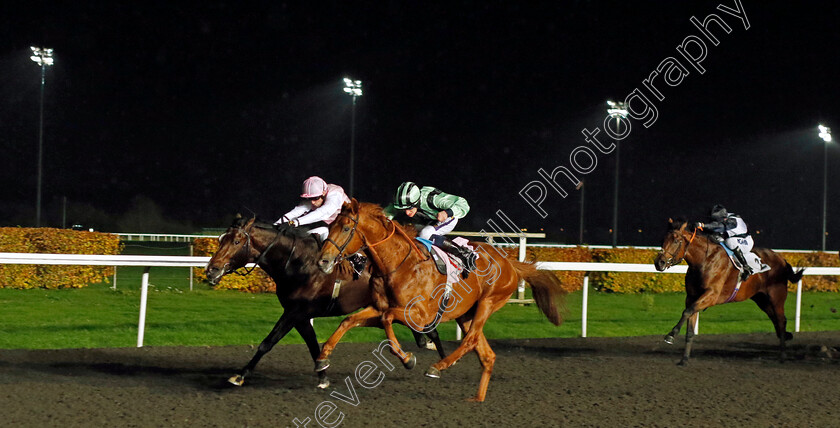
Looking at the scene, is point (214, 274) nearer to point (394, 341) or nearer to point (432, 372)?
point (394, 341)

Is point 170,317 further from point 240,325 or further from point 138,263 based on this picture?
point 138,263

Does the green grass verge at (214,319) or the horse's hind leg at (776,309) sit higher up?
the horse's hind leg at (776,309)

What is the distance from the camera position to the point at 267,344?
205 inches

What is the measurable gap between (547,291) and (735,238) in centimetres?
282

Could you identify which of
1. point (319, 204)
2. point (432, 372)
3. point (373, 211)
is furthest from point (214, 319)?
point (432, 372)

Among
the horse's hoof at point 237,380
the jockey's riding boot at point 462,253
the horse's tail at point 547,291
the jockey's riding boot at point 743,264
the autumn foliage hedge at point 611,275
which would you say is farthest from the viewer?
the autumn foliage hedge at point 611,275

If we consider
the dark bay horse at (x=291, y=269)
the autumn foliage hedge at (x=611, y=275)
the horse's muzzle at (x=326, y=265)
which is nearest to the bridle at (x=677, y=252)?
the dark bay horse at (x=291, y=269)

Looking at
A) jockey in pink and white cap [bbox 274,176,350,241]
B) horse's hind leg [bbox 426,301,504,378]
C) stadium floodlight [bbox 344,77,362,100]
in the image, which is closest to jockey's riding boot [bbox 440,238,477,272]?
horse's hind leg [bbox 426,301,504,378]

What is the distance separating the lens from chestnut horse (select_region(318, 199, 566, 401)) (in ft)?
15.1

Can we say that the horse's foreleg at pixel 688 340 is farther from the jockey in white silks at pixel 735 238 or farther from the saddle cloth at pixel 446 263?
the saddle cloth at pixel 446 263

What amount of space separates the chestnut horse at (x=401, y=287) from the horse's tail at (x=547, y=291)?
89cm

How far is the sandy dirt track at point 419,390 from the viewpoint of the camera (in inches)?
167

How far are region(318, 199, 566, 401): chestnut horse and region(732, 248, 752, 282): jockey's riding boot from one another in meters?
3.62

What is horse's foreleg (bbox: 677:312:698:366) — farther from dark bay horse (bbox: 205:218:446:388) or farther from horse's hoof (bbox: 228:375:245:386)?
horse's hoof (bbox: 228:375:245:386)
